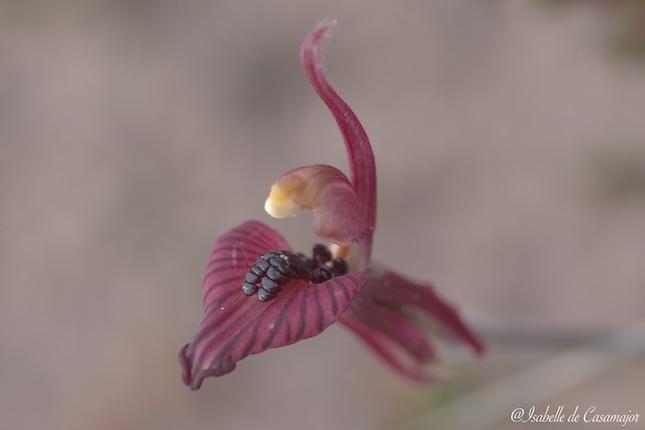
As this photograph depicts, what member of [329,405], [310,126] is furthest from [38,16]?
[329,405]

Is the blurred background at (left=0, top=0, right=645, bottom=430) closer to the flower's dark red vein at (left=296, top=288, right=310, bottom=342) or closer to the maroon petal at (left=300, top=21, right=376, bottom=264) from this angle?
the maroon petal at (left=300, top=21, right=376, bottom=264)

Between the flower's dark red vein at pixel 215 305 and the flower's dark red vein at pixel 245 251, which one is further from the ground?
the flower's dark red vein at pixel 245 251

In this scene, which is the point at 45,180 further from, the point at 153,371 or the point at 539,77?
the point at 539,77

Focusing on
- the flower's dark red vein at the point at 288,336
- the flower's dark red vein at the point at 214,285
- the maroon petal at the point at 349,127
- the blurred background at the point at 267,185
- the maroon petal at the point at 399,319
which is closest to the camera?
the flower's dark red vein at the point at 288,336

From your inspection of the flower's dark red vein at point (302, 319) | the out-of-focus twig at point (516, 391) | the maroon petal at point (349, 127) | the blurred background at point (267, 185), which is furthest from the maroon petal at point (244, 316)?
the blurred background at point (267, 185)

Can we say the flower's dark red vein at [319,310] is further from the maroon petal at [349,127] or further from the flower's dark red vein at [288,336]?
the maroon petal at [349,127]

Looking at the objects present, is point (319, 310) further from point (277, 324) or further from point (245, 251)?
point (245, 251)
